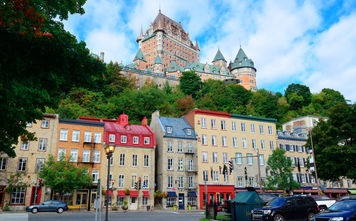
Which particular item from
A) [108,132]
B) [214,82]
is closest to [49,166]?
[108,132]

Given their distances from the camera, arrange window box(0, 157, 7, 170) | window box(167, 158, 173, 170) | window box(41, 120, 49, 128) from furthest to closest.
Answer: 1. window box(167, 158, 173, 170)
2. window box(41, 120, 49, 128)
3. window box(0, 157, 7, 170)

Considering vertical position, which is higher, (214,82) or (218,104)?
(214,82)

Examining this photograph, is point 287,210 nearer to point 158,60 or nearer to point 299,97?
point 299,97

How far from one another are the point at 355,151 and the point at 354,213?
80.0 feet

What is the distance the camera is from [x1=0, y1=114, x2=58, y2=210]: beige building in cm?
3431

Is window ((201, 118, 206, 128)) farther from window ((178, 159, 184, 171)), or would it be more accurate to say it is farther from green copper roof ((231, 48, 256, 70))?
green copper roof ((231, 48, 256, 70))

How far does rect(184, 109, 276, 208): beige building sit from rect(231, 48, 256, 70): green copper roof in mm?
93999

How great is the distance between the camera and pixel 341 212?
12.6m

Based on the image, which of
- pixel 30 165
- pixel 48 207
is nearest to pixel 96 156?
pixel 30 165

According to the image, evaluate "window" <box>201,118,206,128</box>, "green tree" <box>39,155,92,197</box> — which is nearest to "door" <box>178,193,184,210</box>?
"window" <box>201,118,206,128</box>

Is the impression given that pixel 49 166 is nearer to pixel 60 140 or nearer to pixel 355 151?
pixel 60 140

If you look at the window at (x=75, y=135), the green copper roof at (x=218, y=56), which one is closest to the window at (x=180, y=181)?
the window at (x=75, y=135)

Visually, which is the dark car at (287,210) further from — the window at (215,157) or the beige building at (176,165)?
the window at (215,157)

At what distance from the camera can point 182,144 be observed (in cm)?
4525
